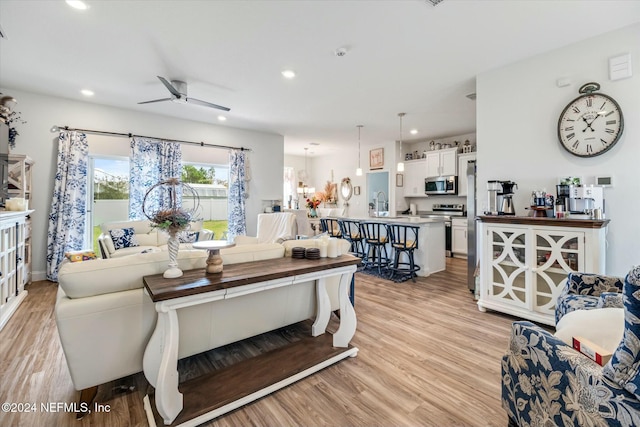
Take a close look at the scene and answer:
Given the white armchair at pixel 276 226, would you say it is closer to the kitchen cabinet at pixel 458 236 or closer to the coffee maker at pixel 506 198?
the coffee maker at pixel 506 198

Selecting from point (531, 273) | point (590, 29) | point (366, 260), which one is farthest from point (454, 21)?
point (366, 260)

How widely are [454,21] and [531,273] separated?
2.52 m

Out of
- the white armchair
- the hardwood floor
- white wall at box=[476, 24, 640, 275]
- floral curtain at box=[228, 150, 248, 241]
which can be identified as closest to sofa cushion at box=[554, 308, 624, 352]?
the hardwood floor

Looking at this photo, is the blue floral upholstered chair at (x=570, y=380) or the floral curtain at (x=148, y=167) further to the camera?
the floral curtain at (x=148, y=167)

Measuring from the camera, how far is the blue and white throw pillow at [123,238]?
13.9 ft

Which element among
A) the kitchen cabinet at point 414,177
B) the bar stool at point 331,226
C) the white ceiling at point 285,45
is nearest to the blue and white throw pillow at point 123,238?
the white ceiling at point 285,45

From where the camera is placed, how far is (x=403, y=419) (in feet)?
5.20

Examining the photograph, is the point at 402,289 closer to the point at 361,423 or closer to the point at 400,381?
the point at 400,381

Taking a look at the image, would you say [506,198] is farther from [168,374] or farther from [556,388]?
[168,374]

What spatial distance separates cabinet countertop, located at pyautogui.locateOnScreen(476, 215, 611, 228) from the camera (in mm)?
2426

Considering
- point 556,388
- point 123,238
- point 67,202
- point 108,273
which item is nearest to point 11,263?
point 123,238

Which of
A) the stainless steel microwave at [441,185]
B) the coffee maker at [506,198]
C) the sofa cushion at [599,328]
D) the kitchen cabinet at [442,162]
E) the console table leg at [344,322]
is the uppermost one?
the kitchen cabinet at [442,162]

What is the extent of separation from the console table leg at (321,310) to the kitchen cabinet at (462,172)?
207 inches

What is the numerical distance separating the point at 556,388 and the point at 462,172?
6129 millimetres
